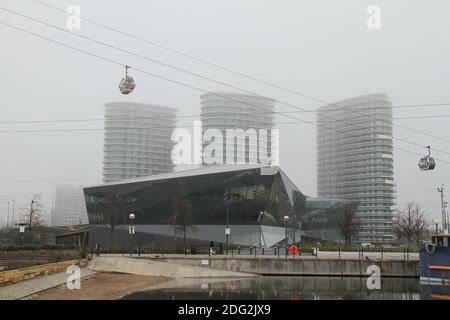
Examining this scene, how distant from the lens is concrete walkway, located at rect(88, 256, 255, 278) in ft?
140

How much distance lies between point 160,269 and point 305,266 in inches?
486

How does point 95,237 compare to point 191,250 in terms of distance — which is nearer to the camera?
point 191,250

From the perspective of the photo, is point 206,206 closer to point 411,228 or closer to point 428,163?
point 428,163

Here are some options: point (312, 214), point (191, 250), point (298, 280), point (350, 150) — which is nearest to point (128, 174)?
point (350, 150)

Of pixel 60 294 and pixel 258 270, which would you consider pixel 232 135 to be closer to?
pixel 258 270

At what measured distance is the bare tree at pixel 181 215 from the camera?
6662cm

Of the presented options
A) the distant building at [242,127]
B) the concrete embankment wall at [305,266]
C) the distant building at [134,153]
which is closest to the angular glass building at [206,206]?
the concrete embankment wall at [305,266]

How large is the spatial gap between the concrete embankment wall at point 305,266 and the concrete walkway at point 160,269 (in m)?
0.84

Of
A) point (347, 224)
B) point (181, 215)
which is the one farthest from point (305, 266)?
point (347, 224)

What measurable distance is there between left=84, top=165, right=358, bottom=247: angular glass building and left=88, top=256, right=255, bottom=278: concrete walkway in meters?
20.0

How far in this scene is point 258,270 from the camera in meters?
44.8

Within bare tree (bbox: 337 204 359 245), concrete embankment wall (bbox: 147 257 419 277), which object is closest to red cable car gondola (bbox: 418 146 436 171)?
concrete embankment wall (bbox: 147 257 419 277)

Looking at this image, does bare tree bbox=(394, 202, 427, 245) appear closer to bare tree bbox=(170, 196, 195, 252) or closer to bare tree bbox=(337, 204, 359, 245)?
bare tree bbox=(337, 204, 359, 245)
